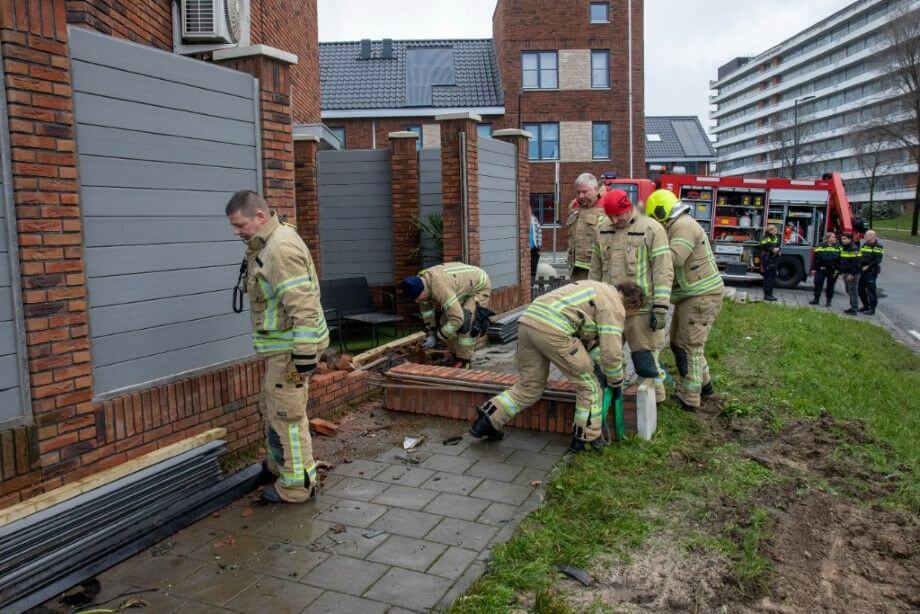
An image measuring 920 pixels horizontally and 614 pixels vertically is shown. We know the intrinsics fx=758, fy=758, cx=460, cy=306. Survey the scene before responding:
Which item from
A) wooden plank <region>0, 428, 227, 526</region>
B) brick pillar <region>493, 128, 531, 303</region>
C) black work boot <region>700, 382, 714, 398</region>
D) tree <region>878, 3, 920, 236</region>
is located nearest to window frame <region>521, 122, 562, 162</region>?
brick pillar <region>493, 128, 531, 303</region>

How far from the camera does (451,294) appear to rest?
7.80 meters

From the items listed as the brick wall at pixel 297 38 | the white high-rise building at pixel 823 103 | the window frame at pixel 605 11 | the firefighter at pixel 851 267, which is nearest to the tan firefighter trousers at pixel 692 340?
the brick wall at pixel 297 38

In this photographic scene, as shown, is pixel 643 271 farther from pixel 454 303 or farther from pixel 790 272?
pixel 790 272

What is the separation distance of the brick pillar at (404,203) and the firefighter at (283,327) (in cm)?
648

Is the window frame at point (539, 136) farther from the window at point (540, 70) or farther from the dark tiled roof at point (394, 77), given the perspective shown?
the dark tiled roof at point (394, 77)

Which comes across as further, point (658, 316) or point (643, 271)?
point (643, 271)

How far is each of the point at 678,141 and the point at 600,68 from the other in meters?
15.2

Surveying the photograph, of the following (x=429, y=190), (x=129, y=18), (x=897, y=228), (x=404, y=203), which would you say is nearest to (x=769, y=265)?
(x=429, y=190)

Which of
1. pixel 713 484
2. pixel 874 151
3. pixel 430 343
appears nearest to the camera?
pixel 713 484

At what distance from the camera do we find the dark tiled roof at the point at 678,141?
4472 cm

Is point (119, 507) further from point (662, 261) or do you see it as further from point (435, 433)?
point (662, 261)

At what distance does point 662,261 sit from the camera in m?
6.62

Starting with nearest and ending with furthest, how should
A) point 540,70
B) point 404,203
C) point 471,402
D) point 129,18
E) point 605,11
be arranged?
point 129,18, point 471,402, point 404,203, point 540,70, point 605,11

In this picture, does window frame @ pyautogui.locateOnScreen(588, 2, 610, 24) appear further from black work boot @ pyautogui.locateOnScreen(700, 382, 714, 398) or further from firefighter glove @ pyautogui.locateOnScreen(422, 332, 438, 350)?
black work boot @ pyautogui.locateOnScreen(700, 382, 714, 398)
